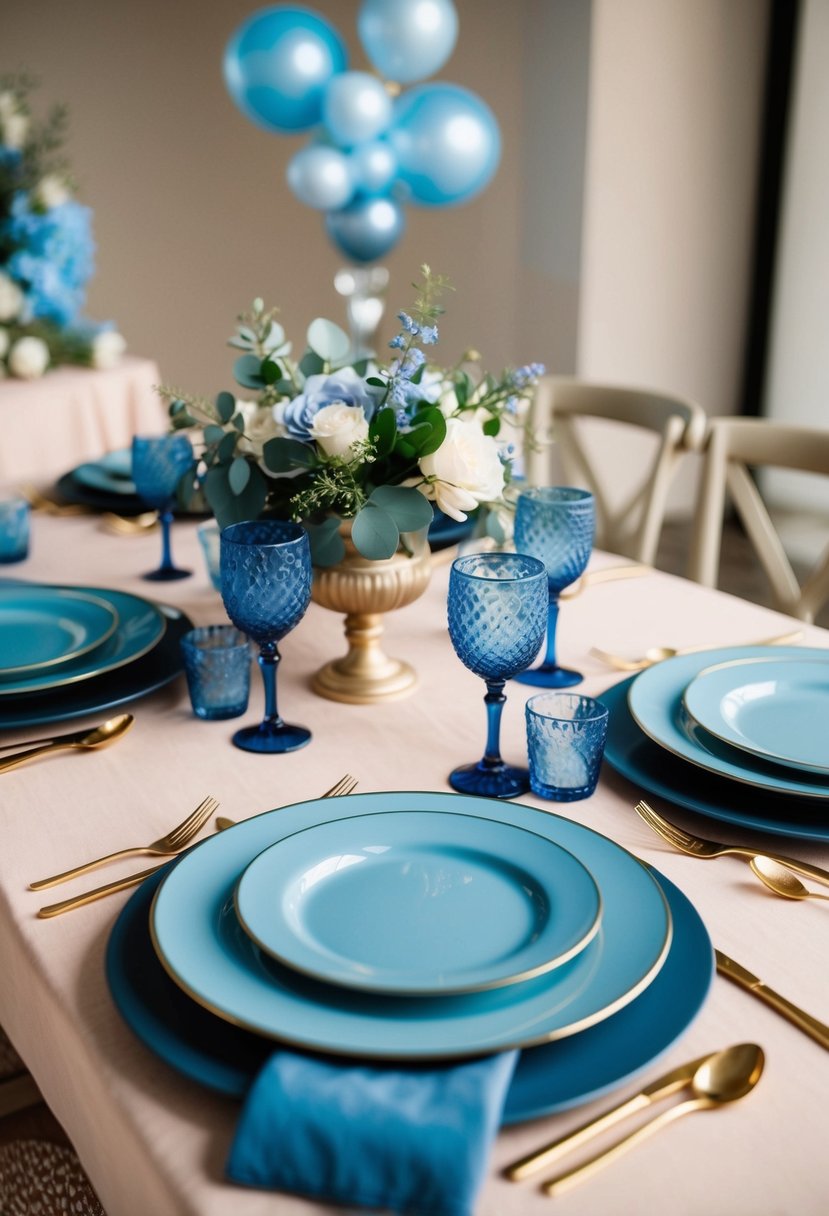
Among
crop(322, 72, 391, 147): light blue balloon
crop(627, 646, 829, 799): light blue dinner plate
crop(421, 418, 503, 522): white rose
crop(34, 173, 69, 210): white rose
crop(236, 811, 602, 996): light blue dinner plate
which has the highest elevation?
crop(322, 72, 391, 147): light blue balloon

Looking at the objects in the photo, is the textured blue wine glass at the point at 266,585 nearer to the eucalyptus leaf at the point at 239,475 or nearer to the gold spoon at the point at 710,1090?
the eucalyptus leaf at the point at 239,475

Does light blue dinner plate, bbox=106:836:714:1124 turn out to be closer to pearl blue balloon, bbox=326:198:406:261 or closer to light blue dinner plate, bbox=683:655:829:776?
light blue dinner plate, bbox=683:655:829:776

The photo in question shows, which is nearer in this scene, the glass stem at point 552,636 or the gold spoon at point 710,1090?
the gold spoon at point 710,1090

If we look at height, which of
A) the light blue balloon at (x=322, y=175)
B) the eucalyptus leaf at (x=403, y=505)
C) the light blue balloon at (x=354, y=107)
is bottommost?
the eucalyptus leaf at (x=403, y=505)

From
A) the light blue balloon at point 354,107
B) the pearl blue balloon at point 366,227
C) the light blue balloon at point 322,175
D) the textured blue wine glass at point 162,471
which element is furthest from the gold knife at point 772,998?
the pearl blue balloon at point 366,227

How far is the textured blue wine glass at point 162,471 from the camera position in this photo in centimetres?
140

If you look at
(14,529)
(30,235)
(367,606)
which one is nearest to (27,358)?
(30,235)

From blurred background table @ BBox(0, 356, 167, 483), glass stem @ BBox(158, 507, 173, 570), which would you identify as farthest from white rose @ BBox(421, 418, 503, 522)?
blurred background table @ BBox(0, 356, 167, 483)

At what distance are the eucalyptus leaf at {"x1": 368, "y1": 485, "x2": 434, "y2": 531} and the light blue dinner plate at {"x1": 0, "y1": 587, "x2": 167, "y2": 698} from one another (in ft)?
0.97

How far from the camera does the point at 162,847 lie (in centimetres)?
81

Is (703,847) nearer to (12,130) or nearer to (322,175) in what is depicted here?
(12,130)

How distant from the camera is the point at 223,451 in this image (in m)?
1.06

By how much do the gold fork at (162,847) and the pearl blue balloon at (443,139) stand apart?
139 inches

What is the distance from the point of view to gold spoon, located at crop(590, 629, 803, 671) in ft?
3.75
